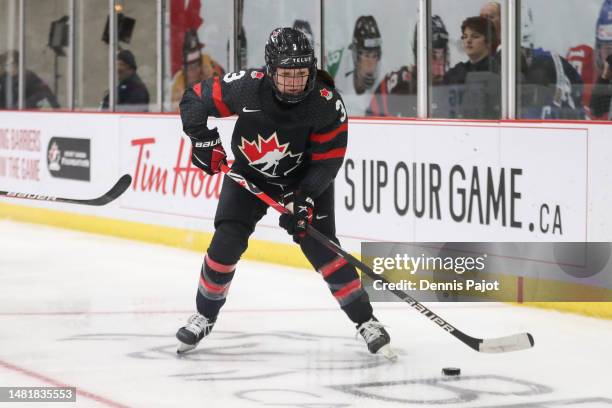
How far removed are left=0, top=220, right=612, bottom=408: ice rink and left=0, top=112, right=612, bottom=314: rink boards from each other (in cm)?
43

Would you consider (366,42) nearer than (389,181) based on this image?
No

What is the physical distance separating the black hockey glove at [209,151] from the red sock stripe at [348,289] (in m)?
0.62

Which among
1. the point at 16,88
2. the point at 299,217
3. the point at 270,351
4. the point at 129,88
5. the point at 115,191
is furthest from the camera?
the point at 16,88

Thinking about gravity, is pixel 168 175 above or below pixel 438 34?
below

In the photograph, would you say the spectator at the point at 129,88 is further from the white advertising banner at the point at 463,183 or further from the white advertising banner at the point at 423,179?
the white advertising banner at the point at 463,183

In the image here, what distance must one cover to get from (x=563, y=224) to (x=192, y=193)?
350cm

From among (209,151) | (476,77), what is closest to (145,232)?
(476,77)

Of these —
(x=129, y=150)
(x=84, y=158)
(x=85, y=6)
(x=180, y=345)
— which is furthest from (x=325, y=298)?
(x=85, y=6)

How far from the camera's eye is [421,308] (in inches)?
180

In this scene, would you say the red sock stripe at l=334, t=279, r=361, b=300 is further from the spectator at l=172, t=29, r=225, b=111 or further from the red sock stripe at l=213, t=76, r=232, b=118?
the spectator at l=172, t=29, r=225, b=111

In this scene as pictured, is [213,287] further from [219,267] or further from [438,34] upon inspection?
[438,34]

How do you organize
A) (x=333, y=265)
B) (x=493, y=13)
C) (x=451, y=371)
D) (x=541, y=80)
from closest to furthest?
(x=451, y=371) < (x=333, y=265) < (x=541, y=80) < (x=493, y=13)

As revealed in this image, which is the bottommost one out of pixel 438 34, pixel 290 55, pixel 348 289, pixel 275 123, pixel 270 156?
pixel 348 289

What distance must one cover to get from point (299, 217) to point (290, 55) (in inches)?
22.0
